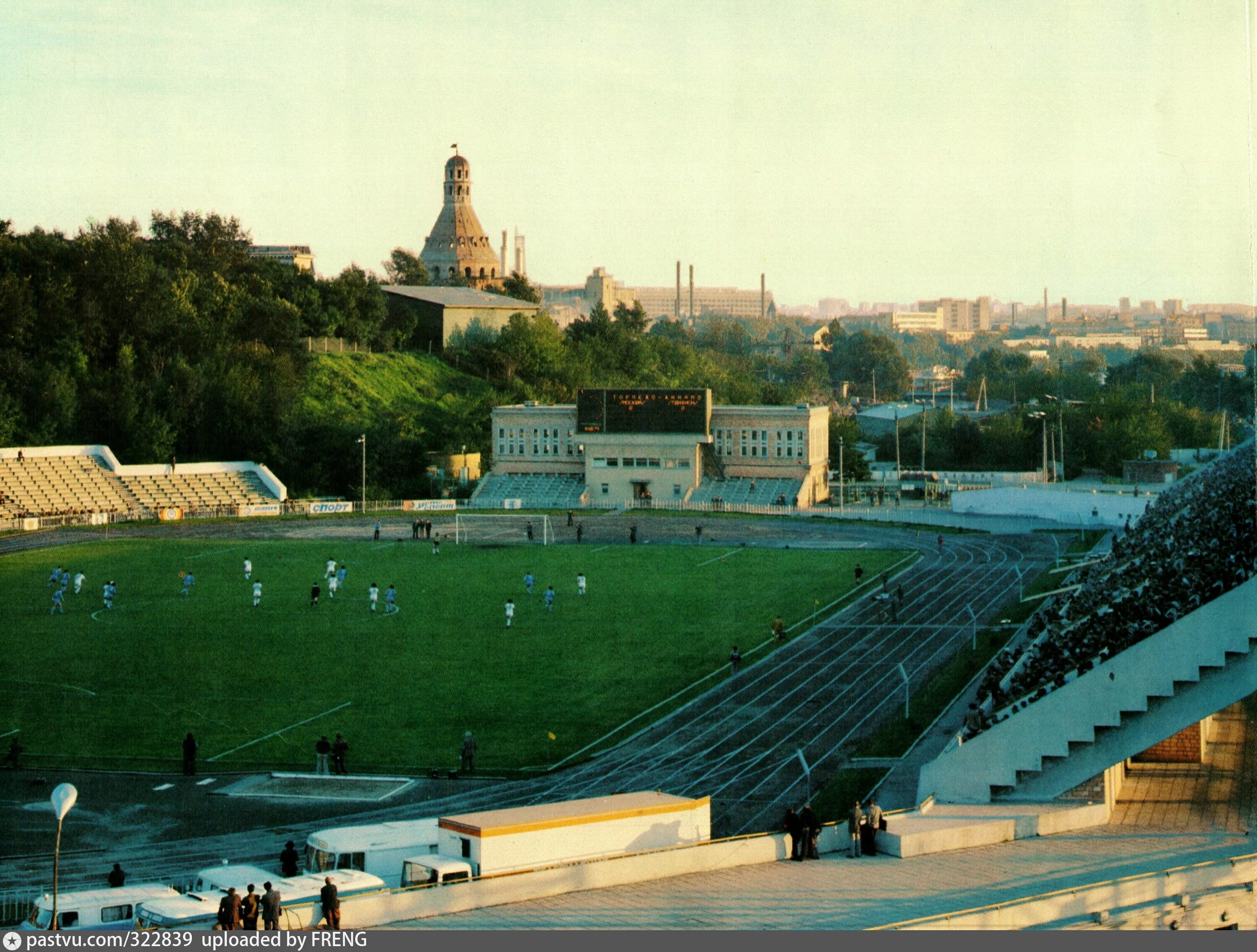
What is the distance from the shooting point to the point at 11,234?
57.0 metres

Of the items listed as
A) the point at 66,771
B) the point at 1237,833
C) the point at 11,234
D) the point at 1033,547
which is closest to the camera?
the point at 1237,833

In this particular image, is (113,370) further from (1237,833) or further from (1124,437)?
(1237,833)

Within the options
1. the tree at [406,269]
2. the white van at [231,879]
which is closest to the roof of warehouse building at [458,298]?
the tree at [406,269]

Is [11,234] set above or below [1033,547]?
above

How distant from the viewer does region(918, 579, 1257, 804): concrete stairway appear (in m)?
14.1

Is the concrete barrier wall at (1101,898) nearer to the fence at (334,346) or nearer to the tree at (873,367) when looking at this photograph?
the fence at (334,346)

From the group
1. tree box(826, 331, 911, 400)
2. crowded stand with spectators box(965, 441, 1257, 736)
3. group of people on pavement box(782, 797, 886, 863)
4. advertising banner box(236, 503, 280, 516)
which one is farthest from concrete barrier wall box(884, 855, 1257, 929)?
tree box(826, 331, 911, 400)

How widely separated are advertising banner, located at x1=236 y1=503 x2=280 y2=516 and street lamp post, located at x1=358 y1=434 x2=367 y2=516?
282 centimetres

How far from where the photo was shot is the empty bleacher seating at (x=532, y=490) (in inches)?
2153

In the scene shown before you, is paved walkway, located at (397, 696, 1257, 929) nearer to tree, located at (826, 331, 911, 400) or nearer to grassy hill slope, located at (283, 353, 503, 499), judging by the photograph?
grassy hill slope, located at (283, 353, 503, 499)

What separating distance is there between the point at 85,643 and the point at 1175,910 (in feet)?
65.3

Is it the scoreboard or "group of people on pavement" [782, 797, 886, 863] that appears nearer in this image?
"group of people on pavement" [782, 797, 886, 863]

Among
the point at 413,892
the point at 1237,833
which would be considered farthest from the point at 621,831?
the point at 1237,833

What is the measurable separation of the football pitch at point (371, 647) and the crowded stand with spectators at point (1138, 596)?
5.39 m
